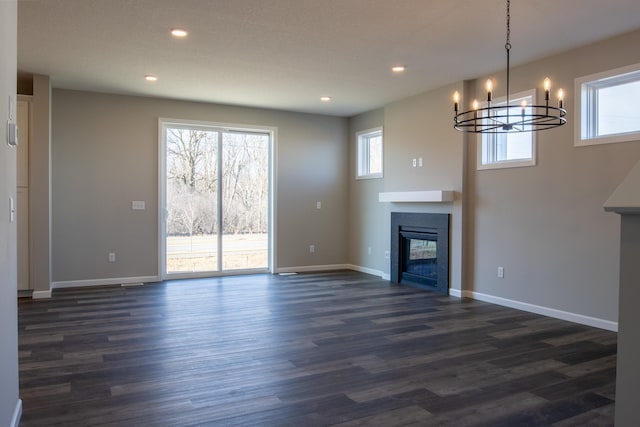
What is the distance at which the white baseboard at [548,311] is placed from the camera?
4289mm

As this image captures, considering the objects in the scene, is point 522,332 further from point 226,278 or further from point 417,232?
point 226,278

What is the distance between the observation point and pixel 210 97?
22.1 ft

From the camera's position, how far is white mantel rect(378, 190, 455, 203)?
5.78 meters

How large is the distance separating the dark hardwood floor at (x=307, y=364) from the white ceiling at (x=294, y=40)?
2.66 metres

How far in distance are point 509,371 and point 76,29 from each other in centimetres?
449

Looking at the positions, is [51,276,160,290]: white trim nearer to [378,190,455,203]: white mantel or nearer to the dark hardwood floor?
the dark hardwood floor

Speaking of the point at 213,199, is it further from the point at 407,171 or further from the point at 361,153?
the point at 407,171

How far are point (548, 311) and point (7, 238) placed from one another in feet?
15.5

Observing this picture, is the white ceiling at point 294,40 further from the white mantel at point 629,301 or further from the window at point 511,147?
the white mantel at point 629,301

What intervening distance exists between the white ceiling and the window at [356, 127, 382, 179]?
1.53 metres

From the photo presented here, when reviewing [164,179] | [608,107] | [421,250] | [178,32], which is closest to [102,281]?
[164,179]

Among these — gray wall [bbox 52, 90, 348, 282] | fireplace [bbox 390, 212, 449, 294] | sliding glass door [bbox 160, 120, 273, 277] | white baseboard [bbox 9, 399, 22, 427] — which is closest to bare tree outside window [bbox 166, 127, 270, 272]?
sliding glass door [bbox 160, 120, 273, 277]

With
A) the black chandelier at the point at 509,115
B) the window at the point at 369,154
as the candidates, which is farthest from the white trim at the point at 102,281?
the black chandelier at the point at 509,115

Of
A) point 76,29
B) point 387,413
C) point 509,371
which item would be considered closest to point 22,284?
point 76,29
